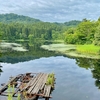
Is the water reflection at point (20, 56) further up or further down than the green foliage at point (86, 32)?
further down

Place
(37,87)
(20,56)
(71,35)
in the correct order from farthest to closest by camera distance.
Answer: (71,35)
(20,56)
(37,87)

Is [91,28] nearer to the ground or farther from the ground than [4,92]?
farther from the ground

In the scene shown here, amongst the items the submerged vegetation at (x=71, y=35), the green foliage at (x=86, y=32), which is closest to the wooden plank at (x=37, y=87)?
the submerged vegetation at (x=71, y=35)

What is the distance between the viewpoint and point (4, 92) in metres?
20.8

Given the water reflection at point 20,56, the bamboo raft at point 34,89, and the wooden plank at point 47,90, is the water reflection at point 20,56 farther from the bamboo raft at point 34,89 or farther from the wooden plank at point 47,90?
the wooden plank at point 47,90

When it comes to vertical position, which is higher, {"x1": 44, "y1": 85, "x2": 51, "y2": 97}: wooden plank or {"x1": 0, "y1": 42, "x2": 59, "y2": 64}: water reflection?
{"x1": 44, "y1": 85, "x2": 51, "y2": 97}: wooden plank

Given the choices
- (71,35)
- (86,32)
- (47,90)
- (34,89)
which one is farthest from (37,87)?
(71,35)

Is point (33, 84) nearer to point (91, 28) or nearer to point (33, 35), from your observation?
point (91, 28)

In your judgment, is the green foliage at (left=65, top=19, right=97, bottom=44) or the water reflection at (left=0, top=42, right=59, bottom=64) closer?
the water reflection at (left=0, top=42, right=59, bottom=64)

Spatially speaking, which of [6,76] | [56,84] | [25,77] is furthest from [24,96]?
[6,76]

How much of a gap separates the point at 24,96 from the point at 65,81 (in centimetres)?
886

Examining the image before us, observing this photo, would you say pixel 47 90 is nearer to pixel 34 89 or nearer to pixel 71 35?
pixel 34 89

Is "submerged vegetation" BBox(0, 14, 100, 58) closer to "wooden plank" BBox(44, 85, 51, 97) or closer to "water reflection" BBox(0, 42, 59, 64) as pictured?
"water reflection" BBox(0, 42, 59, 64)

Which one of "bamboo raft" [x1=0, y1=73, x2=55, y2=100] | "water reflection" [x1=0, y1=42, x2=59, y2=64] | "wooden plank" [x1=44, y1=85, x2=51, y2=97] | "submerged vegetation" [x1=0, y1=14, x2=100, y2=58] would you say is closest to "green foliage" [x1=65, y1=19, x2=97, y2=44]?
"submerged vegetation" [x1=0, y1=14, x2=100, y2=58]
